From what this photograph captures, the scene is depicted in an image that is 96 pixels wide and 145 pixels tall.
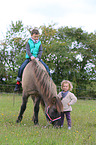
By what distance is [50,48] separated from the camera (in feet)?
57.8

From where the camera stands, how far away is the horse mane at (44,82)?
431 cm

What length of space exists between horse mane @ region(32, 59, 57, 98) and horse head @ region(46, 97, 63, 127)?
21cm

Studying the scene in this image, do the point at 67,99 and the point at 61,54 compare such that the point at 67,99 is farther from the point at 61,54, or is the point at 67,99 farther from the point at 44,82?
the point at 61,54

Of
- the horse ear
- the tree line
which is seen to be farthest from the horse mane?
the tree line

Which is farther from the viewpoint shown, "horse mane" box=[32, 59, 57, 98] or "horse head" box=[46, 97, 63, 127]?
"horse mane" box=[32, 59, 57, 98]

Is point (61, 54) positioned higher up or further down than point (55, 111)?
higher up

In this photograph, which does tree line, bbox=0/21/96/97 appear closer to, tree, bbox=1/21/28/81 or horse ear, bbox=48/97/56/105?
tree, bbox=1/21/28/81

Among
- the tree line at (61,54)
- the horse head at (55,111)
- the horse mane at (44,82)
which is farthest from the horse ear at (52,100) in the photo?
the tree line at (61,54)

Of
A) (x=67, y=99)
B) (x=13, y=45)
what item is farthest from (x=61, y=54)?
(x=67, y=99)

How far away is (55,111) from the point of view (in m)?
4.03

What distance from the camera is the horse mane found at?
4.31 metres

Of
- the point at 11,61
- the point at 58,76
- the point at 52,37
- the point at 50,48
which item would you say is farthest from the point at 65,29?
the point at 11,61

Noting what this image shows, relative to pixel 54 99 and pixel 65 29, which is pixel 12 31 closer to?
pixel 65 29

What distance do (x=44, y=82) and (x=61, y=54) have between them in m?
13.6
